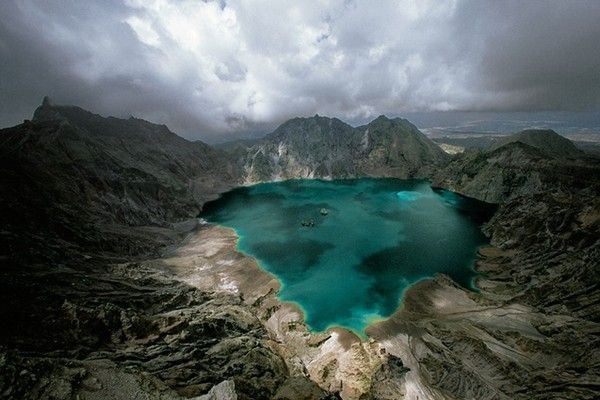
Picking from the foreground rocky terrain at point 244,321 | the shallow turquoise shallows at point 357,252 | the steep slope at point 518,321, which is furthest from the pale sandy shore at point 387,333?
the shallow turquoise shallows at point 357,252

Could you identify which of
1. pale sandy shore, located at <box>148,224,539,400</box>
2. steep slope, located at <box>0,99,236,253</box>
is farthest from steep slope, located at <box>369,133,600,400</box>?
steep slope, located at <box>0,99,236,253</box>

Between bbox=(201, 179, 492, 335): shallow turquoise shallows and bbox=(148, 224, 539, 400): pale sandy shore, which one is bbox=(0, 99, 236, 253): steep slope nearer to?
bbox=(201, 179, 492, 335): shallow turquoise shallows

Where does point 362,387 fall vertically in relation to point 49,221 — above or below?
below

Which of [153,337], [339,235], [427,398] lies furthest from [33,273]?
[339,235]

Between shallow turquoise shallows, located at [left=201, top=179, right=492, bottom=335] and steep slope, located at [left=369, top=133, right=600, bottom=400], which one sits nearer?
steep slope, located at [left=369, top=133, right=600, bottom=400]

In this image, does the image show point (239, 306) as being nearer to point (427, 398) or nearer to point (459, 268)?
point (427, 398)

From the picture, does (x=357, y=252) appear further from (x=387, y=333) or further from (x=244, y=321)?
(x=244, y=321)

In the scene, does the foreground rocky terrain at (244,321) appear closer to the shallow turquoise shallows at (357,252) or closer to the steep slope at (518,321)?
the steep slope at (518,321)

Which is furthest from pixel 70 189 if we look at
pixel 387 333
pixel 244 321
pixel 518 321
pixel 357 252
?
pixel 518 321
